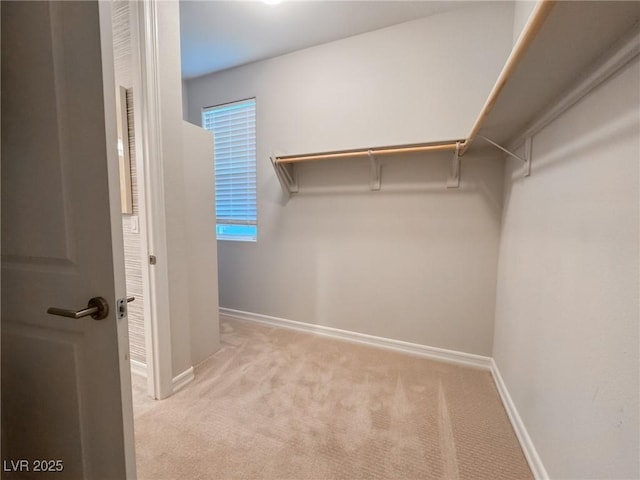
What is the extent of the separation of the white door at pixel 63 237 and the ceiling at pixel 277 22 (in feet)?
5.11

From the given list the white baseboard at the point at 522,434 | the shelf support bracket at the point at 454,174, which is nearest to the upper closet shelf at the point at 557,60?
the shelf support bracket at the point at 454,174

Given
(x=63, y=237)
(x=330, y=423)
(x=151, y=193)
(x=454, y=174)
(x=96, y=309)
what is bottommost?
(x=330, y=423)

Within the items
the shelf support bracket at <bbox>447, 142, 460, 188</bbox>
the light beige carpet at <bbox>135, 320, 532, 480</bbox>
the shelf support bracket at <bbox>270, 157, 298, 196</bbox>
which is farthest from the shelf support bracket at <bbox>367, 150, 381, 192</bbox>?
the light beige carpet at <bbox>135, 320, 532, 480</bbox>

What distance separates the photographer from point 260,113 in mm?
2705

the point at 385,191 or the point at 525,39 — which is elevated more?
the point at 525,39

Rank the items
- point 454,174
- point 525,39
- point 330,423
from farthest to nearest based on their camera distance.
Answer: point 454,174
point 330,423
point 525,39

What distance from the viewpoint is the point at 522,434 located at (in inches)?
54.8

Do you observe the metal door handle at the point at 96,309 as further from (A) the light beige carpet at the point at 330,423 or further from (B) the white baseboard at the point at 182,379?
(B) the white baseboard at the point at 182,379

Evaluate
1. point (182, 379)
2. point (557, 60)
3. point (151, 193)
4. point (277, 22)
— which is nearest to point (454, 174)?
point (557, 60)

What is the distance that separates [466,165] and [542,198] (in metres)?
0.82

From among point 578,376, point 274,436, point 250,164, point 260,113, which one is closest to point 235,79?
point 260,113

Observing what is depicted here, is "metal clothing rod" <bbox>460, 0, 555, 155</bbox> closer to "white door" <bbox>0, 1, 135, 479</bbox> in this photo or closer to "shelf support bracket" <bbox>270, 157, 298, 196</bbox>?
"white door" <bbox>0, 1, 135, 479</bbox>

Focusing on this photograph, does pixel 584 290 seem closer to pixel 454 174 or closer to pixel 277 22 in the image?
A: pixel 454 174

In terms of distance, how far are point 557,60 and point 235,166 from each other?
8.71 feet
